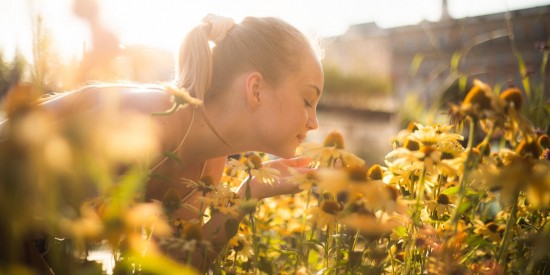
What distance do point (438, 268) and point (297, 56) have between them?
842 millimetres

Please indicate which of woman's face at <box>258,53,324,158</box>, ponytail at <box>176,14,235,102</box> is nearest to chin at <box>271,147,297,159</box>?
woman's face at <box>258,53,324,158</box>

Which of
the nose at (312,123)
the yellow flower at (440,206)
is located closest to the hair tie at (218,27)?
the nose at (312,123)

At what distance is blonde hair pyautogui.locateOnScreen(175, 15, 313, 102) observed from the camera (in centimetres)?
134

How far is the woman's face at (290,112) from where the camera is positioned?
1317 mm

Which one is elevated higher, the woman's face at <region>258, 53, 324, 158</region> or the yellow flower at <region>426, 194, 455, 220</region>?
the woman's face at <region>258, 53, 324, 158</region>

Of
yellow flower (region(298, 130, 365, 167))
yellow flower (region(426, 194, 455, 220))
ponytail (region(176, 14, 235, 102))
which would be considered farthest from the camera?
ponytail (region(176, 14, 235, 102))

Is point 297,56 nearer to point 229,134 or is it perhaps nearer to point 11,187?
point 229,134

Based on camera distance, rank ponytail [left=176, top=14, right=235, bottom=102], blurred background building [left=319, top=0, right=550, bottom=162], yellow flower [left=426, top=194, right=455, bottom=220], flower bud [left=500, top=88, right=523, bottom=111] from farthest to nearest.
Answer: blurred background building [left=319, top=0, right=550, bottom=162]
ponytail [left=176, top=14, right=235, bottom=102]
yellow flower [left=426, top=194, right=455, bottom=220]
flower bud [left=500, top=88, right=523, bottom=111]

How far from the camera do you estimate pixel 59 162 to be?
302 mm

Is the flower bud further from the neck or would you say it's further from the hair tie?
the hair tie

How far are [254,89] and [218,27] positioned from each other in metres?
0.21

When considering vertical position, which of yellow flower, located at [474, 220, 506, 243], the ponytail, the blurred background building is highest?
the ponytail

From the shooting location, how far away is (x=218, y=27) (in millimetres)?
1394

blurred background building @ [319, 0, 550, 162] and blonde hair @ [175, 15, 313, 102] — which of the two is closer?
blonde hair @ [175, 15, 313, 102]
